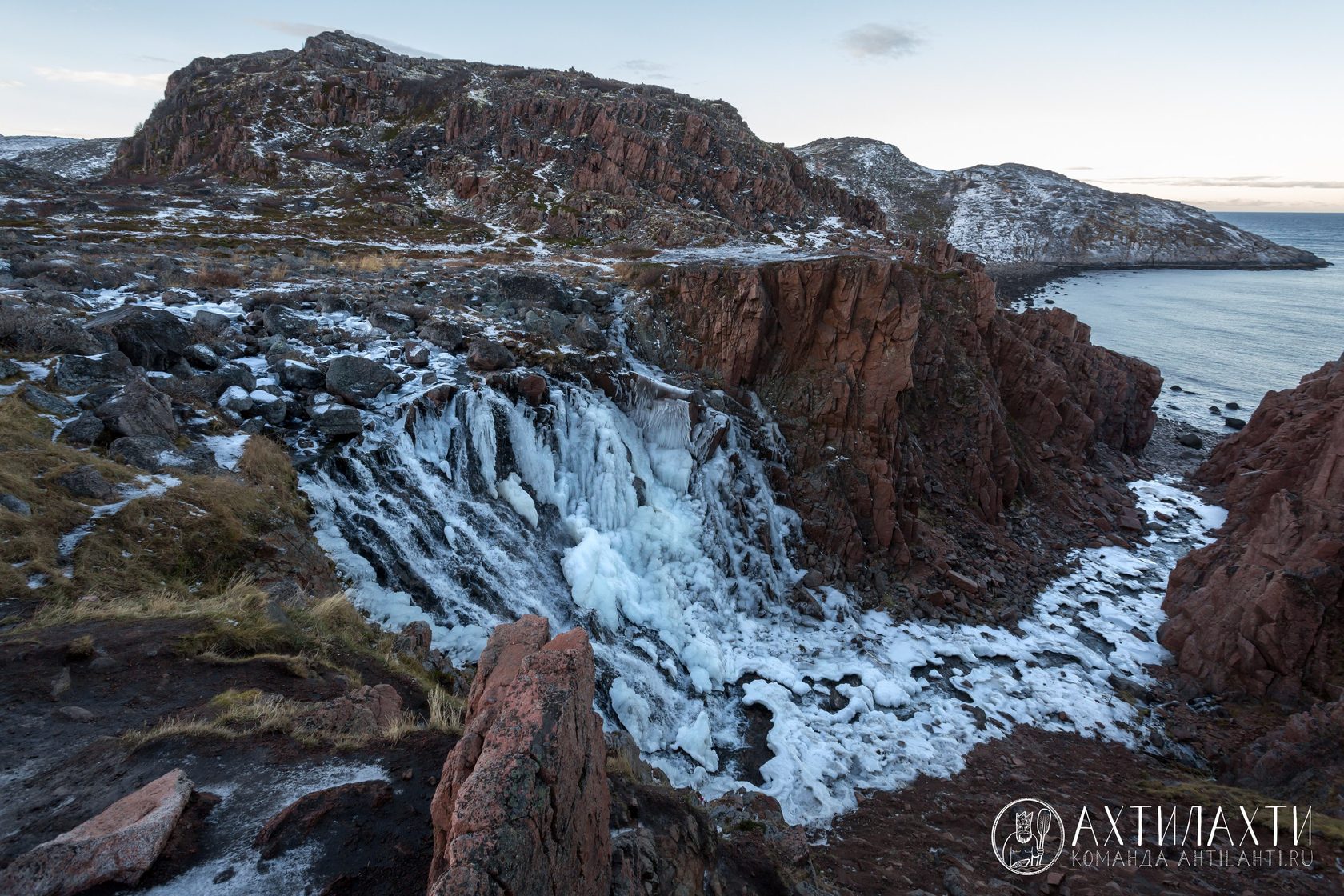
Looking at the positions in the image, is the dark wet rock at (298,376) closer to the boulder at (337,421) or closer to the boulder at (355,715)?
the boulder at (337,421)

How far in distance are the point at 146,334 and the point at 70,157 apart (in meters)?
90.4

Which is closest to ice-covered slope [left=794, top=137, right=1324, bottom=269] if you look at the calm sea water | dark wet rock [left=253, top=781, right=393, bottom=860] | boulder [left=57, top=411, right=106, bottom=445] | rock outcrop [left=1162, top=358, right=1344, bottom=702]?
the calm sea water

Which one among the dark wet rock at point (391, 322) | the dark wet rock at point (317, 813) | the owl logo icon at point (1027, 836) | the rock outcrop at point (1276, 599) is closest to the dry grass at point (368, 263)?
the dark wet rock at point (391, 322)

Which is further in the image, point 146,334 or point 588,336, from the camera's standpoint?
point 588,336

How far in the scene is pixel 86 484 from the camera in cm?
921

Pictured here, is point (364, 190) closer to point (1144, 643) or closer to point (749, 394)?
point (749, 394)

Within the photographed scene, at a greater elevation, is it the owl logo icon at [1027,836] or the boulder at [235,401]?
the boulder at [235,401]

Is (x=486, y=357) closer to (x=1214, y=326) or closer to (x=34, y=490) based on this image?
(x=34, y=490)

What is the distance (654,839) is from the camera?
6.46m

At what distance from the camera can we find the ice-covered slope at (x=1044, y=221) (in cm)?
12719

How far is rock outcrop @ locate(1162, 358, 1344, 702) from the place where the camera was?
50.7ft

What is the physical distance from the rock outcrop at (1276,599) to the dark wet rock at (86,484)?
25.3 meters

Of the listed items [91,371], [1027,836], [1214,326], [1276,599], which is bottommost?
[1027,836]

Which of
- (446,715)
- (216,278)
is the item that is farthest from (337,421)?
(216,278)
